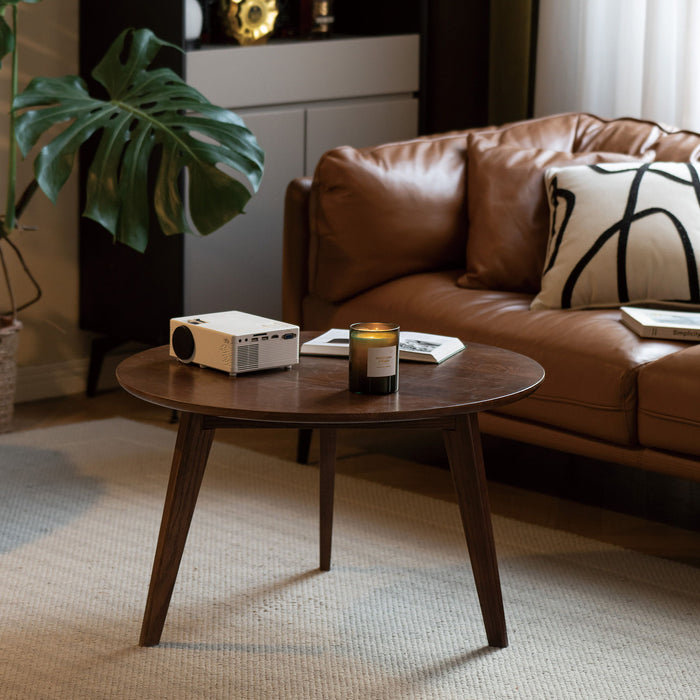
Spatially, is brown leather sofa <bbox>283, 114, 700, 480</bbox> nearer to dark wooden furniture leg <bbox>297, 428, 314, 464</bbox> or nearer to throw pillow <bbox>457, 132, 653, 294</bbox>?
throw pillow <bbox>457, 132, 653, 294</bbox>

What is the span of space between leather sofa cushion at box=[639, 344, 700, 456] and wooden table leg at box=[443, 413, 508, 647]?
52 centimetres

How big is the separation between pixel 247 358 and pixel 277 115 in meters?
1.62

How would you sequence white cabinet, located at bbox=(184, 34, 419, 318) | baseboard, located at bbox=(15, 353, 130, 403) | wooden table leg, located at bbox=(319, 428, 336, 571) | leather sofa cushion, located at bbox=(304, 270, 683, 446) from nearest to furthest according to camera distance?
wooden table leg, located at bbox=(319, 428, 336, 571)
leather sofa cushion, located at bbox=(304, 270, 683, 446)
white cabinet, located at bbox=(184, 34, 419, 318)
baseboard, located at bbox=(15, 353, 130, 403)

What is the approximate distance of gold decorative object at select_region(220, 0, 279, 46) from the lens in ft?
10.9

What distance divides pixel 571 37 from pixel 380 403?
2173 millimetres

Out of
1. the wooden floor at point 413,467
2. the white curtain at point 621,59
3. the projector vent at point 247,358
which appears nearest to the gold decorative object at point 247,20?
the white curtain at point 621,59

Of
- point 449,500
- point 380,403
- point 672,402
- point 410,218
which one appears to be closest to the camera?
point 380,403

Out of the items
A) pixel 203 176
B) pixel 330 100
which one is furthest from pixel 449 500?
pixel 330 100

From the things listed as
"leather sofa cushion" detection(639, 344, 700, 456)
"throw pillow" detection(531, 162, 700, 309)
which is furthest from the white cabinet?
"leather sofa cushion" detection(639, 344, 700, 456)

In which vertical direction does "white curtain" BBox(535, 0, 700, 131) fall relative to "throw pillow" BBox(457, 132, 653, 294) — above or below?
above

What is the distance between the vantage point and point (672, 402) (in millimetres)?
2143

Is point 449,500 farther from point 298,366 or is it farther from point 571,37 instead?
point 571,37

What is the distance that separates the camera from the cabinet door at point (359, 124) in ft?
11.1

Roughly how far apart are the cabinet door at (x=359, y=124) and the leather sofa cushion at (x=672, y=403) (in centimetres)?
151
